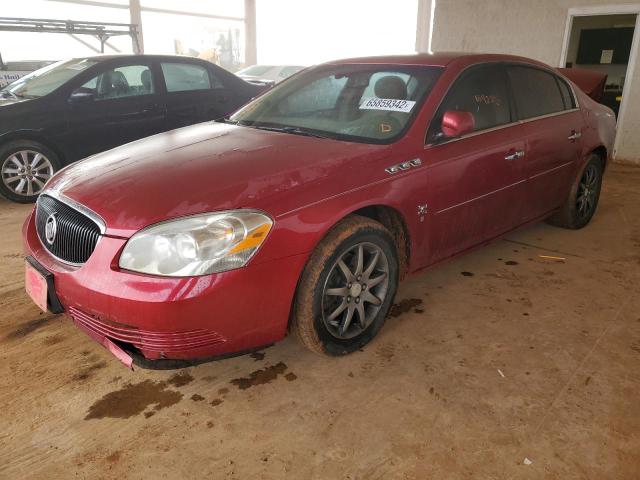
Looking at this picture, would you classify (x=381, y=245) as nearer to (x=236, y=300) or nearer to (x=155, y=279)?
(x=236, y=300)

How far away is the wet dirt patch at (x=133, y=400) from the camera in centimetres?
205

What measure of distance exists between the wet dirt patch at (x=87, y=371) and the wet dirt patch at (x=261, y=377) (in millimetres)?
637

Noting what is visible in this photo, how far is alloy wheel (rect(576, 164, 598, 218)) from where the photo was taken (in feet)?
13.3

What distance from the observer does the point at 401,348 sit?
2.51 metres

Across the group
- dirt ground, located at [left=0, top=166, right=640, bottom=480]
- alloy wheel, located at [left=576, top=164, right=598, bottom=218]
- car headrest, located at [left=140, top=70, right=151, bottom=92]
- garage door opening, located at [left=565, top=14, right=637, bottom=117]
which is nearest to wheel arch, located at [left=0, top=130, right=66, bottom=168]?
car headrest, located at [left=140, top=70, right=151, bottom=92]

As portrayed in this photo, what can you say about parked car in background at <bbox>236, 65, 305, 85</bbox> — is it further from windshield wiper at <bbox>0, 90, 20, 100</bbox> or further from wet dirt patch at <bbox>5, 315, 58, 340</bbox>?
wet dirt patch at <bbox>5, 315, 58, 340</bbox>

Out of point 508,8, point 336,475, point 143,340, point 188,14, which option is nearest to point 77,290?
point 143,340

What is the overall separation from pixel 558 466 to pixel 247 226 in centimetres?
140

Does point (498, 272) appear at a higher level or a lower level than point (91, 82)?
lower

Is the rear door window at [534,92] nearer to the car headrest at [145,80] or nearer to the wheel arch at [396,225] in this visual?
the wheel arch at [396,225]

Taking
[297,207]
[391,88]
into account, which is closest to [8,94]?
[391,88]

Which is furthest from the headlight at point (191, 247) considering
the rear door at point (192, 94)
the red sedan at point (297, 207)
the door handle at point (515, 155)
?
the rear door at point (192, 94)

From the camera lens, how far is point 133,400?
2.12 metres

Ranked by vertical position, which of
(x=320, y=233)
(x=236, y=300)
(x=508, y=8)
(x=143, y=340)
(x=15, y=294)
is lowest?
(x=15, y=294)
